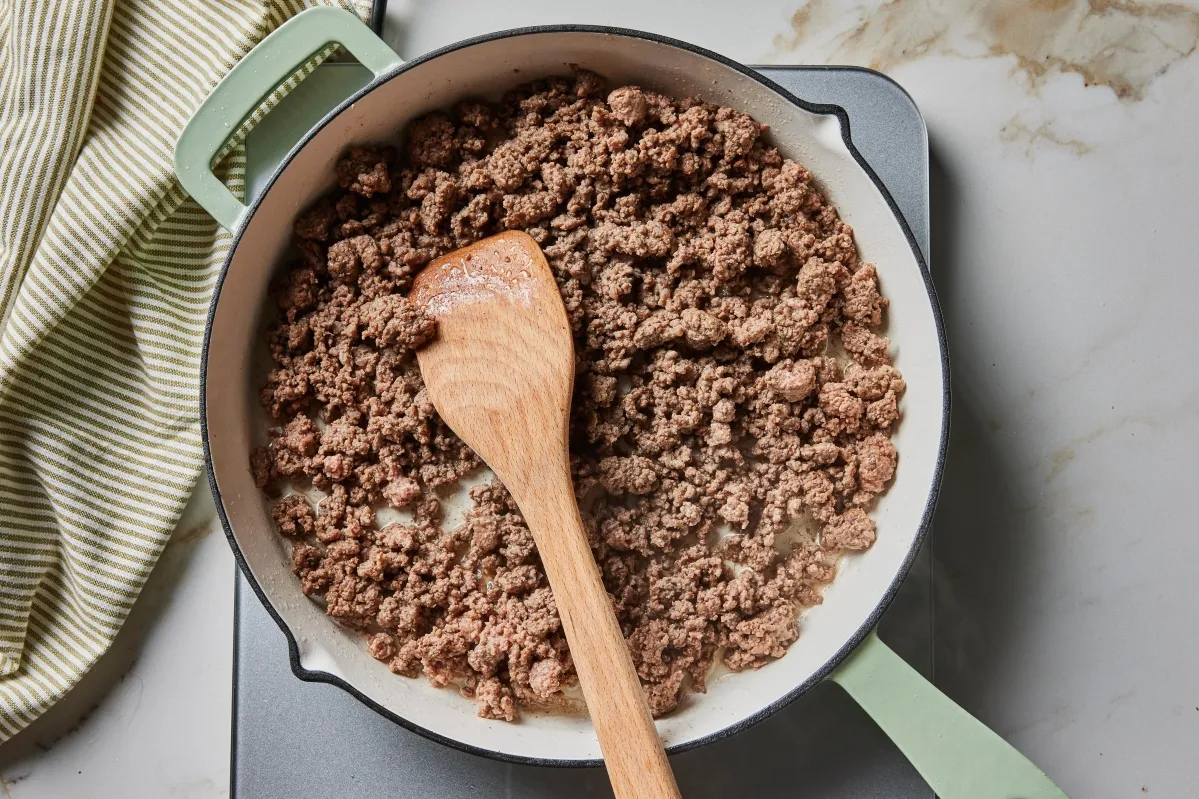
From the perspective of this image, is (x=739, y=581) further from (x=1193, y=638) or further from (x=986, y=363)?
(x=1193, y=638)

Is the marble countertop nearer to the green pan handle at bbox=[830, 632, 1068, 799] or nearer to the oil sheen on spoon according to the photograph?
the green pan handle at bbox=[830, 632, 1068, 799]

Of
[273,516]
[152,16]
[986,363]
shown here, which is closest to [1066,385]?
[986,363]

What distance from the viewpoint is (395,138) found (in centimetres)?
122

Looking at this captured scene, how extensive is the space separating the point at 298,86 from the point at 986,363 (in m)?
1.06

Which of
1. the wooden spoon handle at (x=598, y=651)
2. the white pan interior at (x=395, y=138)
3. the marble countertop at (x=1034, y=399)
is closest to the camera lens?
the wooden spoon handle at (x=598, y=651)

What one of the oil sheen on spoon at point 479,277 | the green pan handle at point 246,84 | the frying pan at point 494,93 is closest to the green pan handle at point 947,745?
the frying pan at point 494,93

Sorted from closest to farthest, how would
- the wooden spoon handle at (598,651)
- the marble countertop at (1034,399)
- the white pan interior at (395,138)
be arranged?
the wooden spoon handle at (598,651) → the white pan interior at (395,138) → the marble countertop at (1034,399)

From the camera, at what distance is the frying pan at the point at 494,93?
105 centimetres

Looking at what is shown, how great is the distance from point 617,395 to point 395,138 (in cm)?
47

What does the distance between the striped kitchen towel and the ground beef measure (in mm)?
171

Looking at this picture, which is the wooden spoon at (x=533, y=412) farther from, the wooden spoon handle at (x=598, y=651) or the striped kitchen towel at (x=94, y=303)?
the striped kitchen towel at (x=94, y=303)

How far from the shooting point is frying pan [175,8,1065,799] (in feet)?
3.45

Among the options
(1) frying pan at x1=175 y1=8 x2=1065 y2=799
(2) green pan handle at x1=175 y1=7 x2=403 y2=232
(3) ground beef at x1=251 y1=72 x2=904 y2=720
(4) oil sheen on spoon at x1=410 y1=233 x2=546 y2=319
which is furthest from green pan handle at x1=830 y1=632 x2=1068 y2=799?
(2) green pan handle at x1=175 y1=7 x2=403 y2=232

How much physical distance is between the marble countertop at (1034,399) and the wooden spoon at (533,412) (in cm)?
41
